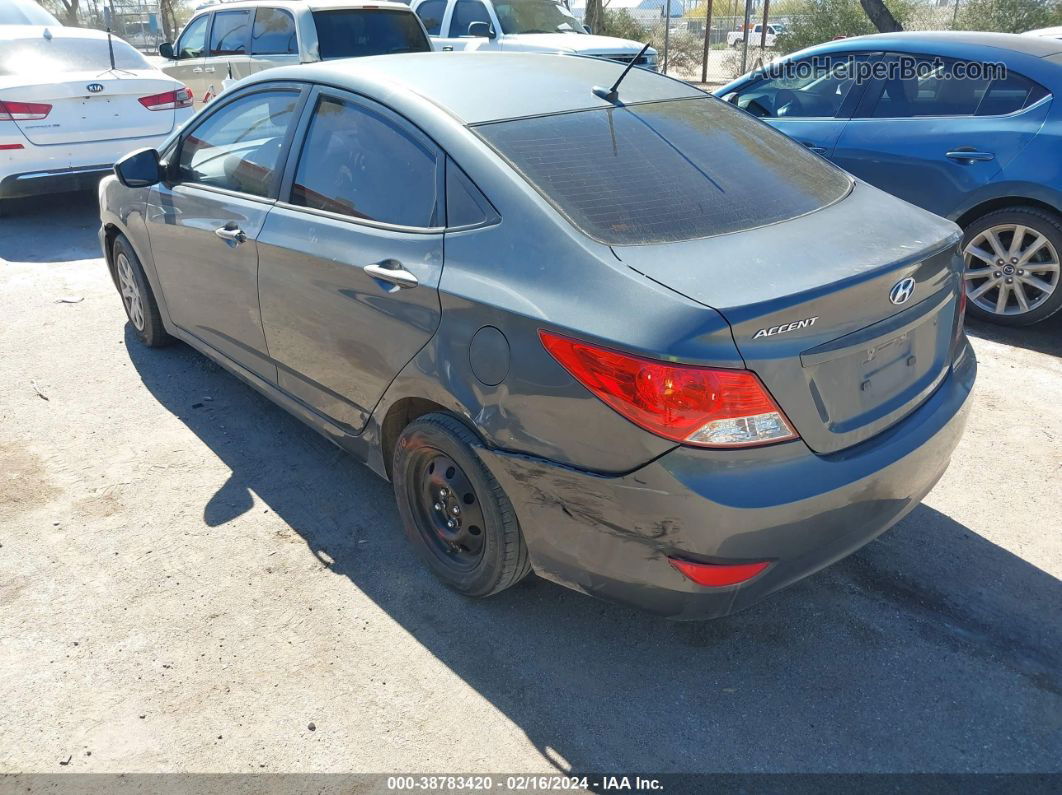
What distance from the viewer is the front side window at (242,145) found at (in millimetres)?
3633

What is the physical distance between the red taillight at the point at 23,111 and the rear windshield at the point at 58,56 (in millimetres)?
464

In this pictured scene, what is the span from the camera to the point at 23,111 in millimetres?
7277

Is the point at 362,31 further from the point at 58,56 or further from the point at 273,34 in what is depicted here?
the point at 58,56

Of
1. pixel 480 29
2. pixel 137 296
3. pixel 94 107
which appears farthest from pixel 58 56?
pixel 480 29

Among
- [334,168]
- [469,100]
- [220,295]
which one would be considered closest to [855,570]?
[469,100]

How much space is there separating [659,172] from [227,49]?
9312 millimetres

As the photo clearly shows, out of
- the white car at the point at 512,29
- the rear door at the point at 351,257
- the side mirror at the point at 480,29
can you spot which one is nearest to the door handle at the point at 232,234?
the rear door at the point at 351,257

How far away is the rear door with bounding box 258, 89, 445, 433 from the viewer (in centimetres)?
287

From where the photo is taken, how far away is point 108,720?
8.60 feet

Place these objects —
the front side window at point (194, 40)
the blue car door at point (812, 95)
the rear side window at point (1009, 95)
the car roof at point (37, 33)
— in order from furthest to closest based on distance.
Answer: the front side window at point (194, 40) < the car roof at point (37, 33) < the blue car door at point (812, 95) < the rear side window at point (1009, 95)

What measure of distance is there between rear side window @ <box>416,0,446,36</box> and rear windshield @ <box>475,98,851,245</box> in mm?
10651

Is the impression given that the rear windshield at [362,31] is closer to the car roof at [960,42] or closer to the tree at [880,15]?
the car roof at [960,42]

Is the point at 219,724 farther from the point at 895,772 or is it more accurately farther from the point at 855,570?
the point at 855,570

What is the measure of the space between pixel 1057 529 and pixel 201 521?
344cm
